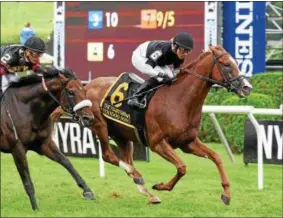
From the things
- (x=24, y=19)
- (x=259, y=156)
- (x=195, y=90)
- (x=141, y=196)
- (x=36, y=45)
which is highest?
(x=36, y=45)

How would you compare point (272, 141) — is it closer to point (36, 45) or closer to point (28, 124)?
point (28, 124)

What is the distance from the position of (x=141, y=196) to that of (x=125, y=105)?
8.04 feet

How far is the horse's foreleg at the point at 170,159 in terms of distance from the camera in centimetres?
806

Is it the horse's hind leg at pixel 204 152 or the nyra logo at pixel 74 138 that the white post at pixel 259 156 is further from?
the horse's hind leg at pixel 204 152

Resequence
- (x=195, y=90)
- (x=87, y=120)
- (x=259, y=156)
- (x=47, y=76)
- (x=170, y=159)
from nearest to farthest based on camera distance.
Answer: (x=87, y=120) → (x=170, y=159) → (x=195, y=90) → (x=47, y=76) → (x=259, y=156)

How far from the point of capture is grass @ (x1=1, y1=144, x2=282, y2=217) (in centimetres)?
1006

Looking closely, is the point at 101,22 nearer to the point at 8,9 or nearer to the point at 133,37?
the point at 133,37

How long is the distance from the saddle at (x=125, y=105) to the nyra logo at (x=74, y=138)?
3983mm

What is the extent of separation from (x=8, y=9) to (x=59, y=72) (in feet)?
47.8

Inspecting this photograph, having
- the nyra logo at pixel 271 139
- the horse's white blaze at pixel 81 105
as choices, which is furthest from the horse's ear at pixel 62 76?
the nyra logo at pixel 271 139

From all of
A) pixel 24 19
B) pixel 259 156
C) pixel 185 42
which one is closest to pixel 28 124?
pixel 185 42

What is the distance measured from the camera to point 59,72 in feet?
28.5

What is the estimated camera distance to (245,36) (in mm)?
15828

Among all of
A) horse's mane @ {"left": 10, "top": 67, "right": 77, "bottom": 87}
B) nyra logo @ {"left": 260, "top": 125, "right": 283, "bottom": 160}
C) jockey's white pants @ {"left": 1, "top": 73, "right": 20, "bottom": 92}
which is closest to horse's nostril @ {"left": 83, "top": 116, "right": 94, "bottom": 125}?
horse's mane @ {"left": 10, "top": 67, "right": 77, "bottom": 87}
